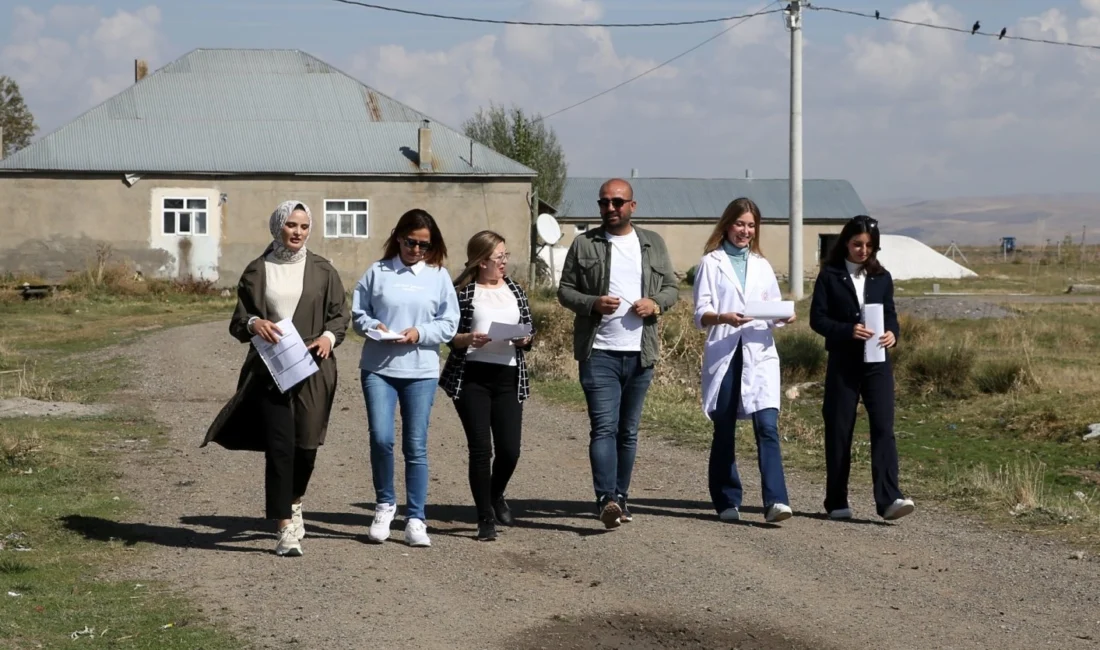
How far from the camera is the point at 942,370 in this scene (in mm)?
17375

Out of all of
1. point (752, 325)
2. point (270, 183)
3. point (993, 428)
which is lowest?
point (993, 428)

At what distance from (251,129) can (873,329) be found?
33.6 m

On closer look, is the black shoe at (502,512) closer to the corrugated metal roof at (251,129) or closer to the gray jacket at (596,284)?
the gray jacket at (596,284)

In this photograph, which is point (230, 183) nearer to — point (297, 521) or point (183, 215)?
point (183, 215)

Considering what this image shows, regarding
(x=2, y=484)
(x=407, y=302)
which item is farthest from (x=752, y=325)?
(x=2, y=484)

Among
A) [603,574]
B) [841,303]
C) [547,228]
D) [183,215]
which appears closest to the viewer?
[603,574]

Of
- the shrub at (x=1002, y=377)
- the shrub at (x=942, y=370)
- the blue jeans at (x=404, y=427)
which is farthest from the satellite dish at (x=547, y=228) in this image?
the blue jeans at (x=404, y=427)

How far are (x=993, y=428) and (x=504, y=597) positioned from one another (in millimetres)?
9331

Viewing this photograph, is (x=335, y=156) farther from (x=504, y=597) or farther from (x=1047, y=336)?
(x=504, y=597)

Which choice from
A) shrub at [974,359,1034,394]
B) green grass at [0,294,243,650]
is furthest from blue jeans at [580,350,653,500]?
shrub at [974,359,1034,394]

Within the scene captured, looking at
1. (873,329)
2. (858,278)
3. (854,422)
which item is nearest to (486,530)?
(854,422)

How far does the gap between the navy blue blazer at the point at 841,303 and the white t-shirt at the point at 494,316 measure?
1859 millimetres

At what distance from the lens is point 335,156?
3906 centimetres

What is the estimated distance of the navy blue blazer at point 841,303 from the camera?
8492 millimetres
